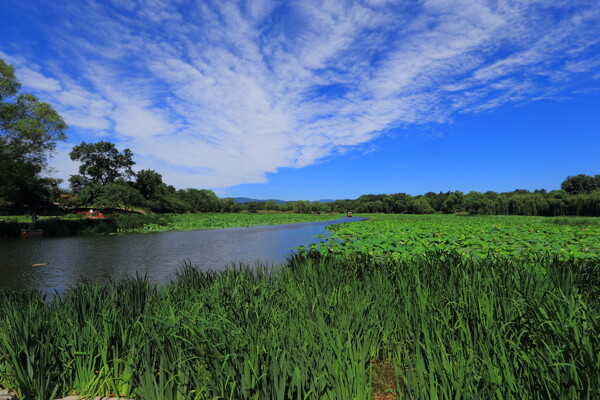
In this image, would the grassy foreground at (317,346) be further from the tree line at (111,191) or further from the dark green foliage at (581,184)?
the dark green foliage at (581,184)

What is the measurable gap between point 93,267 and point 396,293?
38.8 feet

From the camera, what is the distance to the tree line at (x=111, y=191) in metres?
22.0

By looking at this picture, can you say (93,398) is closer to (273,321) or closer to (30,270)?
(273,321)

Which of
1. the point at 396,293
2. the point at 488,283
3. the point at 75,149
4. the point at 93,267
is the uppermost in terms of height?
the point at 75,149

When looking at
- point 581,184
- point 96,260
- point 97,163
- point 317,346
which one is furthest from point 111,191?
point 581,184

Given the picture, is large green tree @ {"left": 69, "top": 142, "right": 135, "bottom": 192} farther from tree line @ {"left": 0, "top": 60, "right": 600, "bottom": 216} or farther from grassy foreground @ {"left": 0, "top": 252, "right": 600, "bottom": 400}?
grassy foreground @ {"left": 0, "top": 252, "right": 600, "bottom": 400}

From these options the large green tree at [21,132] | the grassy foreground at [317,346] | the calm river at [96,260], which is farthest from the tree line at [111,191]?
the grassy foreground at [317,346]

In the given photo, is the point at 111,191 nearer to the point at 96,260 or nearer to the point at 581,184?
the point at 96,260

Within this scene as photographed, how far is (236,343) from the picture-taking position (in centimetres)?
255

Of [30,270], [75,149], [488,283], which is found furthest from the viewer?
[75,149]

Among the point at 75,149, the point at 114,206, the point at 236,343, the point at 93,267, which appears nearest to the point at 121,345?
the point at 236,343

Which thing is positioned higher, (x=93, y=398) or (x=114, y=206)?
(x=114, y=206)

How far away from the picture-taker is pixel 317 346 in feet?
8.66

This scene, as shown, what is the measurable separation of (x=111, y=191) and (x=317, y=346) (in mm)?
46735
